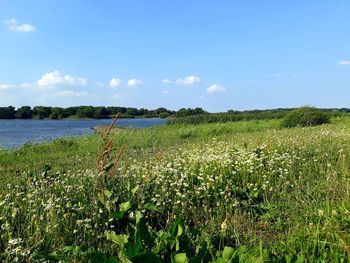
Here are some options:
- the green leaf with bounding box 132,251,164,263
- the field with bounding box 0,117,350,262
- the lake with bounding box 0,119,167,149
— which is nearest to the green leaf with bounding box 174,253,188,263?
the field with bounding box 0,117,350,262

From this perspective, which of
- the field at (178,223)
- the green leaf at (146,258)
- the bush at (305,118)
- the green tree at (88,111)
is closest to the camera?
the green leaf at (146,258)

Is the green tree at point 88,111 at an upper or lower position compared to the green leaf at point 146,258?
upper

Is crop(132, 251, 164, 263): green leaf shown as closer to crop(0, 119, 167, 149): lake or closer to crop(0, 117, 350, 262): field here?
crop(0, 117, 350, 262): field

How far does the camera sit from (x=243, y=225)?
2.90 meters

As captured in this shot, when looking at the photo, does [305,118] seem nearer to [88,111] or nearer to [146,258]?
[146,258]

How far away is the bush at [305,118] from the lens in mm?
15681

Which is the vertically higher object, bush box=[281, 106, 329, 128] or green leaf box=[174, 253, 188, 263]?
bush box=[281, 106, 329, 128]

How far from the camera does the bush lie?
1568cm

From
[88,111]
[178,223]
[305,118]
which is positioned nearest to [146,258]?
[178,223]

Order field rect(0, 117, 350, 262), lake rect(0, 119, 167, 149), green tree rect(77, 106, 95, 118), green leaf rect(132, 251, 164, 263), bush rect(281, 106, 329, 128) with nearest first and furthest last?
green leaf rect(132, 251, 164, 263), field rect(0, 117, 350, 262), lake rect(0, 119, 167, 149), bush rect(281, 106, 329, 128), green tree rect(77, 106, 95, 118)

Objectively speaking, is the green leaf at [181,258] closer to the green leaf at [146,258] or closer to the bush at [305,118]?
the green leaf at [146,258]

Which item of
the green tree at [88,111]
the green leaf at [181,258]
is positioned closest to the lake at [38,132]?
the green tree at [88,111]

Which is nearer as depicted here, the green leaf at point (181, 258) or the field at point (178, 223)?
the green leaf at point (181, 258)

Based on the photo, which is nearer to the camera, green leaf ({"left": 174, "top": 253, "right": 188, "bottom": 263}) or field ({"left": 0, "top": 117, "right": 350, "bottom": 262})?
green leaf ({"left": 174, "top": 253, "right": 188, "bottom": 263})
